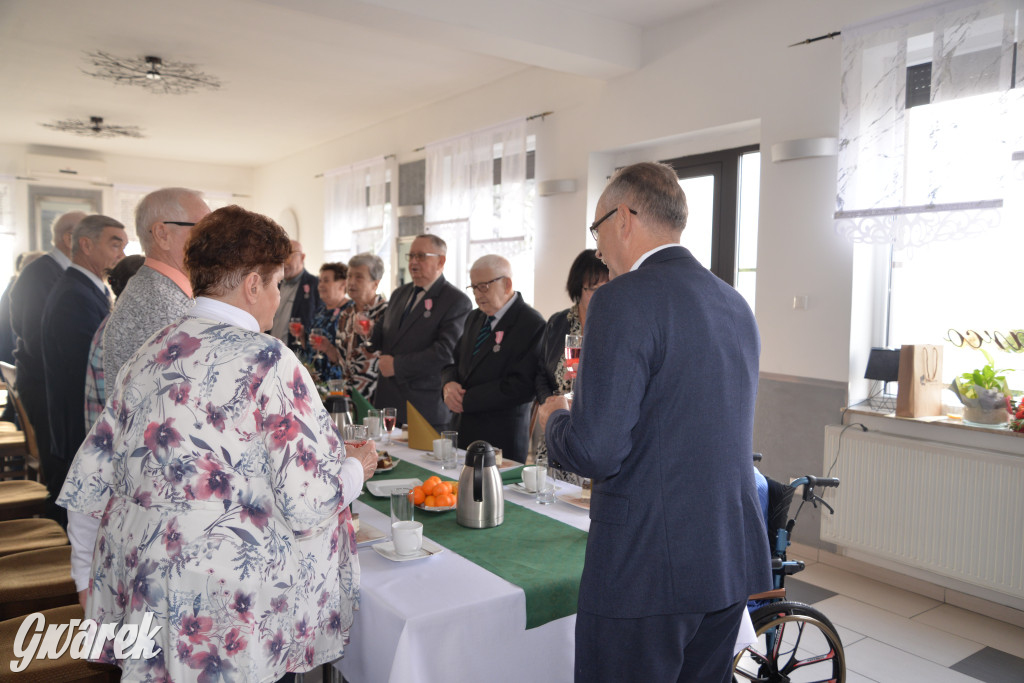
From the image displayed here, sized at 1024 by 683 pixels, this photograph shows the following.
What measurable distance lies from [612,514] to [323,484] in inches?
22.4

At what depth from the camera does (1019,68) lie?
3219mm

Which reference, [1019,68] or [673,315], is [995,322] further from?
[673,315]

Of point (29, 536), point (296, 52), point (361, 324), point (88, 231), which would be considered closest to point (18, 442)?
point (29, 536)

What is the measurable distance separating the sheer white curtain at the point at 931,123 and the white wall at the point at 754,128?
18cm

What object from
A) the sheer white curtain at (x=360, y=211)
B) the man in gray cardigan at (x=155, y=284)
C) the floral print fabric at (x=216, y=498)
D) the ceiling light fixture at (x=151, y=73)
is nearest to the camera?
the floral print fabric at (x=216, y=498)

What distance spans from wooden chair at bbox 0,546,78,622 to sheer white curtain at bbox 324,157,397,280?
6046 millimetres

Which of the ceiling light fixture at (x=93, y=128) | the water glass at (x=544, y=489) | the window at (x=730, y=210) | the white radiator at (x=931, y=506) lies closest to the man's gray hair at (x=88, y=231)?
the water glass at (x=544, y=489)

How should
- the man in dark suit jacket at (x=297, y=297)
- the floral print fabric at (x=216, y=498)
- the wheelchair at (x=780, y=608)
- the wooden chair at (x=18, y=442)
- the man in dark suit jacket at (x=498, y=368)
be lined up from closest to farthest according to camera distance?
the floral print fabric at (x=216, y=498), the wheelchair at (x=780, y=608), the man in dark suit jacket at (x=498, y=368), the wooden chair at (x=18, y=442), the man in dark suit jacket at (x=297, y=297)

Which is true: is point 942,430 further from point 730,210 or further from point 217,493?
point 217,493

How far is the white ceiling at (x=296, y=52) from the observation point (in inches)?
180

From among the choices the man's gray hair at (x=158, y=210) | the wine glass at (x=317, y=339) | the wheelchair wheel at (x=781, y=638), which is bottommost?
the wheelchair wheel at (x=781, y=638)

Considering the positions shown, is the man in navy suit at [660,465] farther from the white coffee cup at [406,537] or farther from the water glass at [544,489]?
the water glass at [544,489]

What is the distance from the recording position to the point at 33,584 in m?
2.37

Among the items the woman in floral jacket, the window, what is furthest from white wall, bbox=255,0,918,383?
the woman in floral jacket
